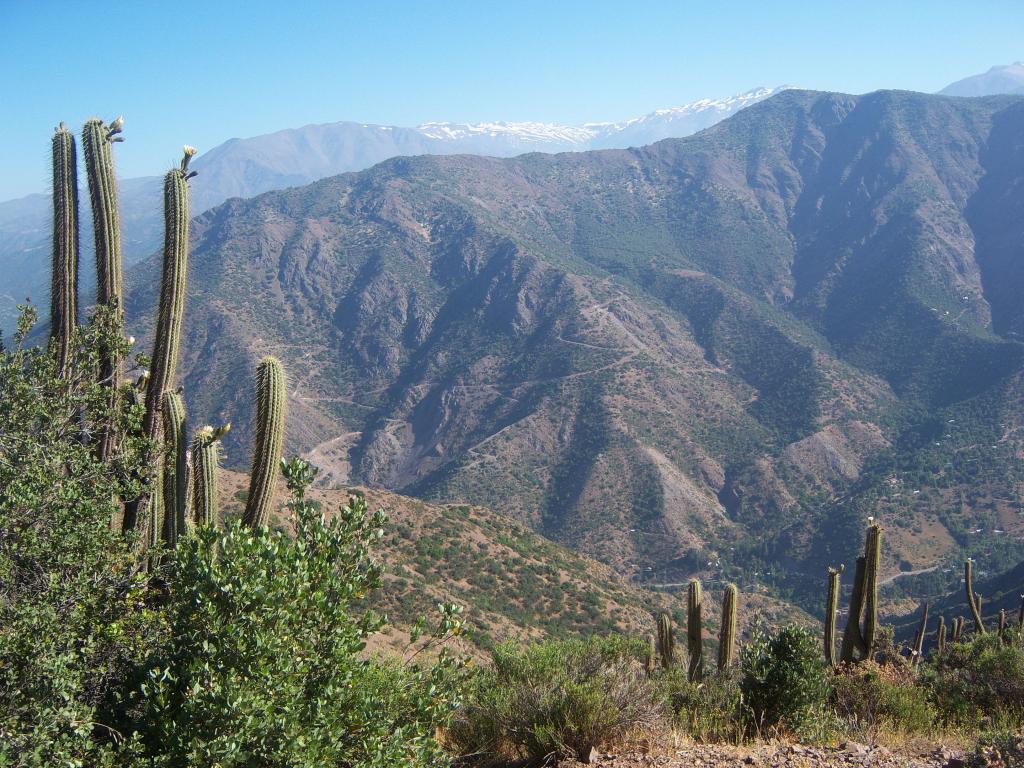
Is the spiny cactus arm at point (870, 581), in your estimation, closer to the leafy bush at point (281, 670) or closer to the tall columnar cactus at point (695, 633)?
the tall columnar cactus at point (695, 633)

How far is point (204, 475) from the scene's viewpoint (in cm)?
941

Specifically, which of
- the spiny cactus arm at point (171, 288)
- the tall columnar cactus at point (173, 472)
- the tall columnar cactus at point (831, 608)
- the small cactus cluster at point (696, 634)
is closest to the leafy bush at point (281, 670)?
the tall columnar cactus at point (173, 472)

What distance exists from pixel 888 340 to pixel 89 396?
99927mm

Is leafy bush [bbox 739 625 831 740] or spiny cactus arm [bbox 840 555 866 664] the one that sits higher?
leafy bush [bbox 739 625 831 740]

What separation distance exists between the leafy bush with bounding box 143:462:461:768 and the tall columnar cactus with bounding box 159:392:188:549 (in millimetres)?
3857

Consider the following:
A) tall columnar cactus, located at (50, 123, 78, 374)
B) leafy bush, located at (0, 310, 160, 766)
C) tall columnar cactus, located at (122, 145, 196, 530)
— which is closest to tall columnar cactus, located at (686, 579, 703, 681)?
tall columnar cactus, located at (122, 145, 196, 530)

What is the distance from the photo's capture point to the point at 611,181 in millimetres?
154500

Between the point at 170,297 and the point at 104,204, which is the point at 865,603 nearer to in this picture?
the point at 170,297

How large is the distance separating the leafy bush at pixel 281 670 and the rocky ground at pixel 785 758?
203cm

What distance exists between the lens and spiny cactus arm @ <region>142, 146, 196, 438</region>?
9828 millimetres

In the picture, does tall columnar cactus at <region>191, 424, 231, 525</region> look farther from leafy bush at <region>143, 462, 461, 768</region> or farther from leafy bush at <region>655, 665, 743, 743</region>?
leafy bush at <region>655, 665, 743, 743</region>

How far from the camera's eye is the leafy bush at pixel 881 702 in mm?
8742

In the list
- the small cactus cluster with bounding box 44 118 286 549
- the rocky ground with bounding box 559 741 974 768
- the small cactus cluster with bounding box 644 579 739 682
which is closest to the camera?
the rocky ground with bounding box 559 741 974 768

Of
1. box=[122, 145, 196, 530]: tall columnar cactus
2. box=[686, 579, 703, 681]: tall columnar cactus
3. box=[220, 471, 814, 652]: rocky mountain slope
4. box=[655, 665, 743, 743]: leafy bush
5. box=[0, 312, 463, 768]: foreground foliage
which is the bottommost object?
box=[220, 471, 814, 652]: rocky mountain slope
